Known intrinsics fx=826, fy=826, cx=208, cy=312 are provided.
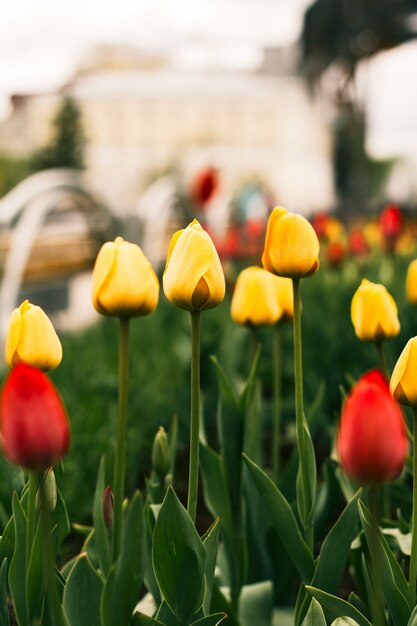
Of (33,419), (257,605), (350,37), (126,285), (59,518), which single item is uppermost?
(350,37)

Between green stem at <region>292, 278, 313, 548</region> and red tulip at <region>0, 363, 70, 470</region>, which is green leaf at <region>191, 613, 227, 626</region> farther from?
red tulip at <region>0, 363, 70, 470</region>

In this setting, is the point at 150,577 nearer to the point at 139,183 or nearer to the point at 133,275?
the point at 133,275

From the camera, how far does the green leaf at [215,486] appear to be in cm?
149

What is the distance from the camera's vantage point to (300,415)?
3.76 ft

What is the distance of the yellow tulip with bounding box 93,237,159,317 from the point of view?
98 centimetres

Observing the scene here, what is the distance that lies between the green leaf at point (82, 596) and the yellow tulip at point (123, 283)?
0.31 m

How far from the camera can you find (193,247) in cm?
100

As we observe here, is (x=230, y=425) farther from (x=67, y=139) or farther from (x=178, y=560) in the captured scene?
(x=67, y=139)

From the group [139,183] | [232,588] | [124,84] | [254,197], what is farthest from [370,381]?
[124,84]

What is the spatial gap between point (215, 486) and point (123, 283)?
631 mm

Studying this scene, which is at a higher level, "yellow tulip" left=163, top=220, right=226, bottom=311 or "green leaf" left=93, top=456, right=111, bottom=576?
"yellow tulip" left=163, top=220, right=226, bottom=311

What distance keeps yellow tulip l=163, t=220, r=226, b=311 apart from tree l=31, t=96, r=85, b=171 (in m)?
46.3

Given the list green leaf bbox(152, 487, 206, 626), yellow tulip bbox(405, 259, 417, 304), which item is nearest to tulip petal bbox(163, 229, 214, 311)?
green leaf bbox(152, 487, 206, 626)

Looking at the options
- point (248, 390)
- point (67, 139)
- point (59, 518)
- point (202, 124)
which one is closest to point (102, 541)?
point (59, 518)
